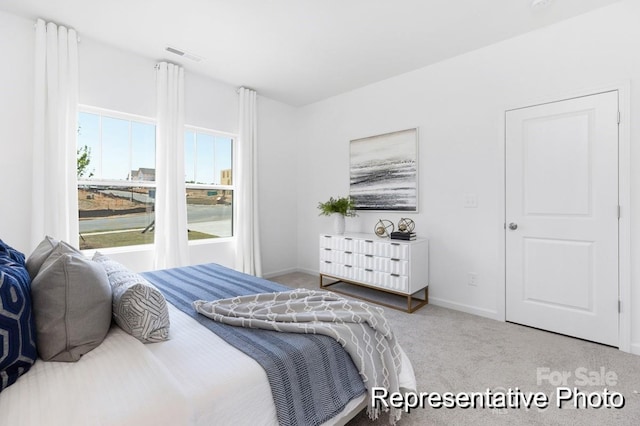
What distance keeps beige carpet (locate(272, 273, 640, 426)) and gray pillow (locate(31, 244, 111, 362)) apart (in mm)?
1287

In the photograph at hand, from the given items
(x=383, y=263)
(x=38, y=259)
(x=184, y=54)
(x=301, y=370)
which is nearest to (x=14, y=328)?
(x=38, y=259)

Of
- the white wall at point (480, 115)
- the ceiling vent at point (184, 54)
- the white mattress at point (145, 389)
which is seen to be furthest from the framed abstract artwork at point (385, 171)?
the white mattress at point (145, 389)

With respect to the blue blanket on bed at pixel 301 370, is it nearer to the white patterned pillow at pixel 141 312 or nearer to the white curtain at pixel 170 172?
the white patterned pillow at pixel 141 312

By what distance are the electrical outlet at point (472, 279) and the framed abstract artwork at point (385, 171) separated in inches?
35.3

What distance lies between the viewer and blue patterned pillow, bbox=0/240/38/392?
0.90m

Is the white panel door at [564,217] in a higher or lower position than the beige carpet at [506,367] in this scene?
higher

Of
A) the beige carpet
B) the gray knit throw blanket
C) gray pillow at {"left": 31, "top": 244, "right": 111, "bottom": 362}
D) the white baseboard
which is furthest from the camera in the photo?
the white baseboard

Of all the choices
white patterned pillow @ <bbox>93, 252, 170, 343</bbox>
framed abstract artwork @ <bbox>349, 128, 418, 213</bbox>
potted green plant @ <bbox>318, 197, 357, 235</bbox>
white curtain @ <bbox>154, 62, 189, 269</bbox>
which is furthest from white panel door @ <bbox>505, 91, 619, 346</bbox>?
white curtain @ <bbox>154, 62, 189, 269</bbox>

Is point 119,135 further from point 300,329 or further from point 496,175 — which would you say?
point 496,175

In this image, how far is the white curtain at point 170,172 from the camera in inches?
132

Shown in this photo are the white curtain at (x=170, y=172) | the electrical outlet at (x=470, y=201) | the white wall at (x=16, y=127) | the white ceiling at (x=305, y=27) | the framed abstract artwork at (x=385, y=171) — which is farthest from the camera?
the framed abstract artwork at (x=385, y=171)

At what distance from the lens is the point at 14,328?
937 mm

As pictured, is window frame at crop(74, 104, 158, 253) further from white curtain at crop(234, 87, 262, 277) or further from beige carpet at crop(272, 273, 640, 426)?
beige carpet at crop(272, 273, 640, 426)

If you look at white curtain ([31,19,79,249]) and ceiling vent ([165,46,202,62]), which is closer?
white curtain ([31,19,79,249])
